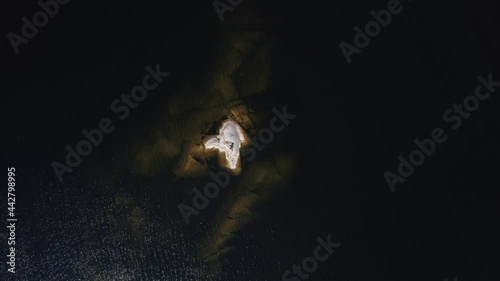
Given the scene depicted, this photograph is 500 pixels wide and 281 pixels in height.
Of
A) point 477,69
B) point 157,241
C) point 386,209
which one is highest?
point 157,241

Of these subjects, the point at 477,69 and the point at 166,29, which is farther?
the point at 477,69

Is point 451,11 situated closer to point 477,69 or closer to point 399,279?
point 477,69

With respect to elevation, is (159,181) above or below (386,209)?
above

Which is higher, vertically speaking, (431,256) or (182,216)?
(182,216)

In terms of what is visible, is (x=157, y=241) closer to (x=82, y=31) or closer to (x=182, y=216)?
(x=182, y=216)

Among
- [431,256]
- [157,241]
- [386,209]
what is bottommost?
[431,256]

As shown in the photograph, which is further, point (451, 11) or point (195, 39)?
point (451, 11)

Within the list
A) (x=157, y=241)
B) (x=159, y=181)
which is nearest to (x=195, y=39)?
(x=159, y=181)

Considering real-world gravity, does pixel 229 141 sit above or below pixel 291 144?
above

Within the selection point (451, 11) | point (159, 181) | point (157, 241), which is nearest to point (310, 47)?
point (451, 11)
